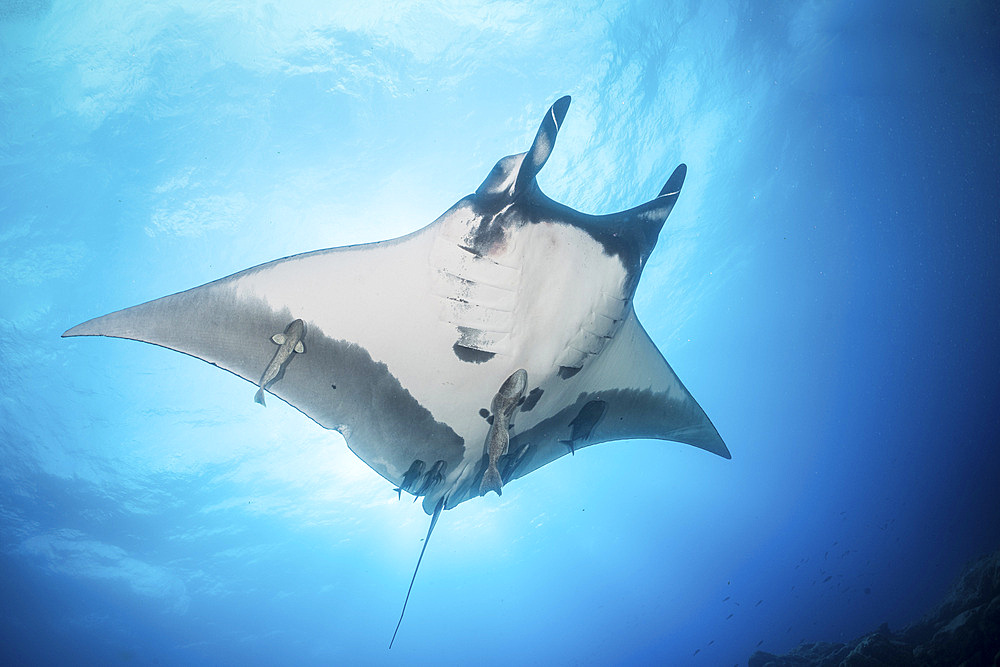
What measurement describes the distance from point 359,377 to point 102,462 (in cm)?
1837

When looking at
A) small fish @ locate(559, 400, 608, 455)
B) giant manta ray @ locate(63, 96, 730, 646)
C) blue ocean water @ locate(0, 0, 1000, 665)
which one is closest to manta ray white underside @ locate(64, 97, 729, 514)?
giant manta ray @ locate(63, 96, 730, 646)

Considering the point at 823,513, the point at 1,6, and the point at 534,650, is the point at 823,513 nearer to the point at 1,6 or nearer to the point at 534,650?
the point at 534,650

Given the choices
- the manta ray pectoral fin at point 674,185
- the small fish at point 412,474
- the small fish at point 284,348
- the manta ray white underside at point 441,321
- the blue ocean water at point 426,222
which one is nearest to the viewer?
the manta ray white underside at point 441,321

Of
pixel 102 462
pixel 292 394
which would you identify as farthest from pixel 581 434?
pixel 102 462

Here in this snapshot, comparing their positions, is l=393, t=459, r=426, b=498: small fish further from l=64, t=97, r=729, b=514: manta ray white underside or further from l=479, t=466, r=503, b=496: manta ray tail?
l=479, t=466, r=503, b=496: manta ray tail

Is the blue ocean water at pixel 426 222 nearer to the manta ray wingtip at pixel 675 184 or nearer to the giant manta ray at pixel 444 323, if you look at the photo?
the manta ray wingtip at pixel 675 184

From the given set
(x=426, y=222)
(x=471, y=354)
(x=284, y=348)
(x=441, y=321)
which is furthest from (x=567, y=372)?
(x=426, y=222)

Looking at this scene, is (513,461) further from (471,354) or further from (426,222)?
(426,222)

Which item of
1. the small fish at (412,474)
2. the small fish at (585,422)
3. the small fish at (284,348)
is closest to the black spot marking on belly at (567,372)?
the small fish at (585,422)

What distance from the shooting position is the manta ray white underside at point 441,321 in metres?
2.07

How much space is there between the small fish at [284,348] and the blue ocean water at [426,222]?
7629 mm

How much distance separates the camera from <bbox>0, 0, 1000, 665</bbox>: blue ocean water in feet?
26.2

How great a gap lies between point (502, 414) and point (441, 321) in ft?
2.17

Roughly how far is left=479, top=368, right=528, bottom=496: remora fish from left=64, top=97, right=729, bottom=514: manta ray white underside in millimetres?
67
